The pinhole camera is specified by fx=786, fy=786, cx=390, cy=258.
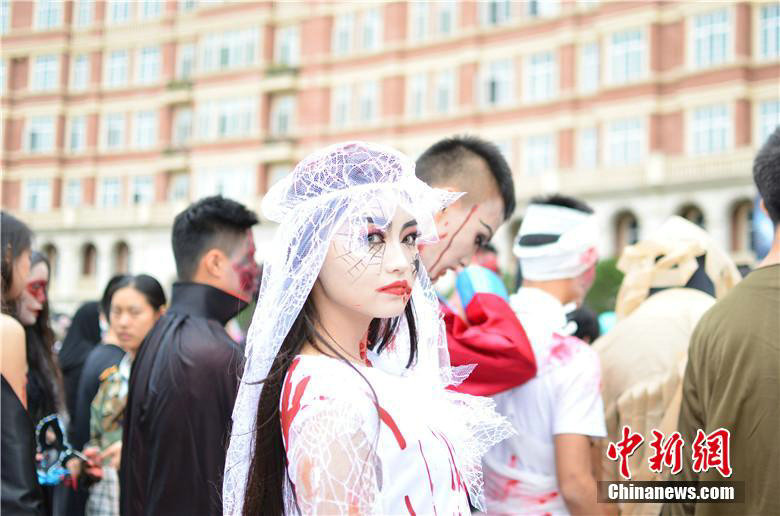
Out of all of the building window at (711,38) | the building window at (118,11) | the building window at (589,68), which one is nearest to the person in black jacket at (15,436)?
the building window at (711,38)

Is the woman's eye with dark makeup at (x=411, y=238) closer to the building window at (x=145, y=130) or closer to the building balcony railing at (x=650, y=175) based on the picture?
the building balcony railing at (x=650, y=175)

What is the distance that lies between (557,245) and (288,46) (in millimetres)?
30881

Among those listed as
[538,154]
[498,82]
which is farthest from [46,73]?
[538,154]

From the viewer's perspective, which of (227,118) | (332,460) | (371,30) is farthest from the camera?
(227,118)

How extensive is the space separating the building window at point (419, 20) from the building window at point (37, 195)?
18638 mm

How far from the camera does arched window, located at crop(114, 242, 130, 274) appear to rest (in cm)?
3494

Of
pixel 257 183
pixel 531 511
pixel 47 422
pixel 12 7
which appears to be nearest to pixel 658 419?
pixel 531 511

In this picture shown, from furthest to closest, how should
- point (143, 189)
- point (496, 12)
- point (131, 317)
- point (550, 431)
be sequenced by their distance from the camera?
1. point (143, 189)
2. point (496, 12)
3. point (131, 317)
4. point (550, 431)

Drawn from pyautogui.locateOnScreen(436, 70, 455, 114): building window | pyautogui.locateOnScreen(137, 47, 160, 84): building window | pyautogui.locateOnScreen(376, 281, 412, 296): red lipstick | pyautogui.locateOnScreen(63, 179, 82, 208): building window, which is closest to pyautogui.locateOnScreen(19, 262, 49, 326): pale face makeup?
pyautogui.locateOnScreen(376, 281, 412, 296): red lipstick

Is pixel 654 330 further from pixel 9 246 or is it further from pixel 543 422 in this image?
pixel 9 246

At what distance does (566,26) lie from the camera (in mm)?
25859

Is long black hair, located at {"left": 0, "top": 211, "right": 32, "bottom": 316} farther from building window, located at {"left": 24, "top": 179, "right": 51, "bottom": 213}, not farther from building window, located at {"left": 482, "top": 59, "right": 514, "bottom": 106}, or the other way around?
building window, located at {"left": 24, "top": 179, "right": 51, "bottom": 213}

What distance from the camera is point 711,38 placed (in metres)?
23.2

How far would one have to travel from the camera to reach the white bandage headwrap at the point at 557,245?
3201 mm
